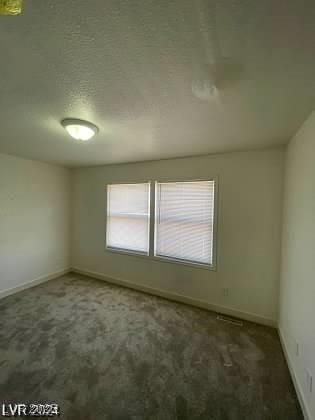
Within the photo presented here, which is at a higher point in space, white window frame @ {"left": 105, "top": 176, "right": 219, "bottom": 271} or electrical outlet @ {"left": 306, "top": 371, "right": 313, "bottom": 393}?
white window frame @ {"left": 105, "top": 176, "right": 219, "bottom": 271}

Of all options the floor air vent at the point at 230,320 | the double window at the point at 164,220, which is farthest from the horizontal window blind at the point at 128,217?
the floor air vent at the point at 230,320

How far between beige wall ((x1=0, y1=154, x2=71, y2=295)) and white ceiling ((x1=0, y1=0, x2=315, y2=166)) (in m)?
1.56

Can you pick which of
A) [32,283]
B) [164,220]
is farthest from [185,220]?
[32,283]

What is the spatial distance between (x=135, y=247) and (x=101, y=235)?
844mm

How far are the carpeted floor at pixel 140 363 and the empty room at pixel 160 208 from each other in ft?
0.05

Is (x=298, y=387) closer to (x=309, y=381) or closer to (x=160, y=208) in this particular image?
(x=309, y=381)

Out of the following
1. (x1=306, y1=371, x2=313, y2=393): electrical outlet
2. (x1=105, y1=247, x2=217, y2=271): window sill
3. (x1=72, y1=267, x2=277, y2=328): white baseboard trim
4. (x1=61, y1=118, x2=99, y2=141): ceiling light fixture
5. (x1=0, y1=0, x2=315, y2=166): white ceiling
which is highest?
(x1=0, y1=0, x2=315, y2=166): white ceiling

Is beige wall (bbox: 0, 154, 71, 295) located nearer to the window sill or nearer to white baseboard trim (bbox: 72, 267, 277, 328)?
white baseboard trim (bbox: 72, 267, 277, 328)

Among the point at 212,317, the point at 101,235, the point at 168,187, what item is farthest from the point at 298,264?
the point at 101,235

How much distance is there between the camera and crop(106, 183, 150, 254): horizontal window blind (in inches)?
137

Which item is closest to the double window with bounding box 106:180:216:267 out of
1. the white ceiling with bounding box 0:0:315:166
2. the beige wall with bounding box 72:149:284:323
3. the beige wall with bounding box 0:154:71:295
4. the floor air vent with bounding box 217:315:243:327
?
the beige wall with bounding box 72:149:284:323

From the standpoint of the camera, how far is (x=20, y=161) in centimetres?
333

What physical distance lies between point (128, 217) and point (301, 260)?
2.74m

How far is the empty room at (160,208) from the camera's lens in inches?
36.4
